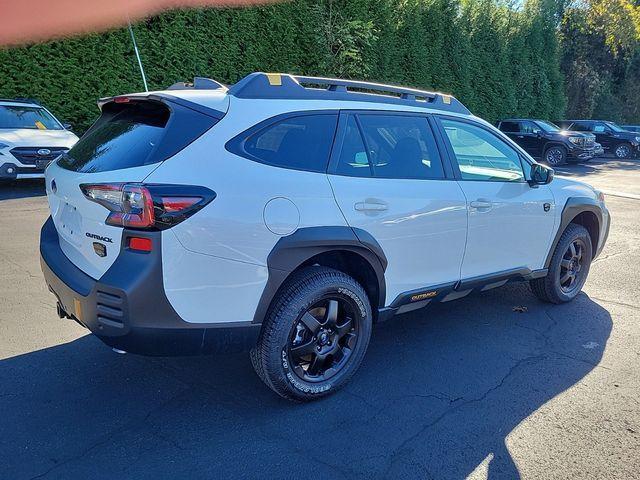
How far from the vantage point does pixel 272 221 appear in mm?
2738

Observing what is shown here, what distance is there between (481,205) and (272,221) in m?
1.84

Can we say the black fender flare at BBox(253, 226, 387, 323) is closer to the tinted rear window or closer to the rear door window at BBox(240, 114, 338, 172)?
the rear door window at BBox(240, 114, 338, 172)

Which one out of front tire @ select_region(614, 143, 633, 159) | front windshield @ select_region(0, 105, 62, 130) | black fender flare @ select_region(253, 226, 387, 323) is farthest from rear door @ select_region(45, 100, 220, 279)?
front tire @ select_region(614, 143, 633, 159)

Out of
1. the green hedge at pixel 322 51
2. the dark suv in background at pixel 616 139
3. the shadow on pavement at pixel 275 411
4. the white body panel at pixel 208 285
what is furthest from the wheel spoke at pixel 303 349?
the dark suv in background at pixel 616 139

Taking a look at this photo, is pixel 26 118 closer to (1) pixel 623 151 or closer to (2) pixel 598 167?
(2) pixel 598 167

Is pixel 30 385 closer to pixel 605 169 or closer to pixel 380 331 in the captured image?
pixel 380 331

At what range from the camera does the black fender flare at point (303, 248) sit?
9.15ft

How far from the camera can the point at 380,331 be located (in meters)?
4.22

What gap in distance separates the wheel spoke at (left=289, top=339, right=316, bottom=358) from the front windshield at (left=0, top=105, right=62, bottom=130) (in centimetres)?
970

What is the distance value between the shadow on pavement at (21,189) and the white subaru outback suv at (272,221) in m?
A: 7.06

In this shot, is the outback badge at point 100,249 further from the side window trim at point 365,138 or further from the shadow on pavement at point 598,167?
the shadow on pavement at point 598,167

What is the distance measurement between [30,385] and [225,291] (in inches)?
59.4

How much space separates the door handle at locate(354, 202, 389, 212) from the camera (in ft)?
10.3

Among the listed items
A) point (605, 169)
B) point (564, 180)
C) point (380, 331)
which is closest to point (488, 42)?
point (605, 169)
